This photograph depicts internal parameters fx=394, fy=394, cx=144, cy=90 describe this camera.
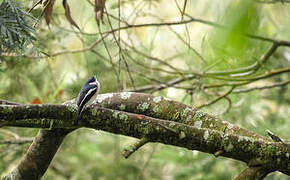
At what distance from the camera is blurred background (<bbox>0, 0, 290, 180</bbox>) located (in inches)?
110

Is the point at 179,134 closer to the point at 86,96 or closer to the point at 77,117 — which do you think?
the point at 77,117

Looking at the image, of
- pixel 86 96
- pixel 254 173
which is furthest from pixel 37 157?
pixel 254 173

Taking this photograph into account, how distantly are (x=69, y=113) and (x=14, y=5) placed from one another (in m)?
0.45

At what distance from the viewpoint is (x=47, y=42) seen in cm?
344

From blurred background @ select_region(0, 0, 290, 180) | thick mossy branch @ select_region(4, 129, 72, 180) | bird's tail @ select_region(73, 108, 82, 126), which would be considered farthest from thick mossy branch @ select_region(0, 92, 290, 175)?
blurred background @ select_region(0, 0, 290, 180)

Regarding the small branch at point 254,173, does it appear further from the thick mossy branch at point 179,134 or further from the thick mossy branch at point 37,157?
the thick mossy branch at point 37,157

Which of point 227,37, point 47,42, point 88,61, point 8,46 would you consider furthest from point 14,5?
point 88,61

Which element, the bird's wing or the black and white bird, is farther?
the bird's wing

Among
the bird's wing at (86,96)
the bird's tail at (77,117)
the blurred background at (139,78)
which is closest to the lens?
the bird's tail at (77,117)

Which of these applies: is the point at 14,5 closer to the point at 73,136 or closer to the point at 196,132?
the point at 196,132

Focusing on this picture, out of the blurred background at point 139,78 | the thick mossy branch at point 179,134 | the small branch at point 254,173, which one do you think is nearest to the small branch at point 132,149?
the thick mossy branch at point 179,134

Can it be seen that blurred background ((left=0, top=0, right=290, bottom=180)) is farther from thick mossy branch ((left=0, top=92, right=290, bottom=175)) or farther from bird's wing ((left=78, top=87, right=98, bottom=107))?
thick mossy branch ((left=0, top=92, right=290, bottom=175))

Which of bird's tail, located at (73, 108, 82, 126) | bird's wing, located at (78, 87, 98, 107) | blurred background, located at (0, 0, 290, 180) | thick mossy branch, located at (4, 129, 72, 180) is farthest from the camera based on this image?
blurred background, located at (0, 0, 290, 180)

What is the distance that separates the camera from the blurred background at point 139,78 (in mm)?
2805
